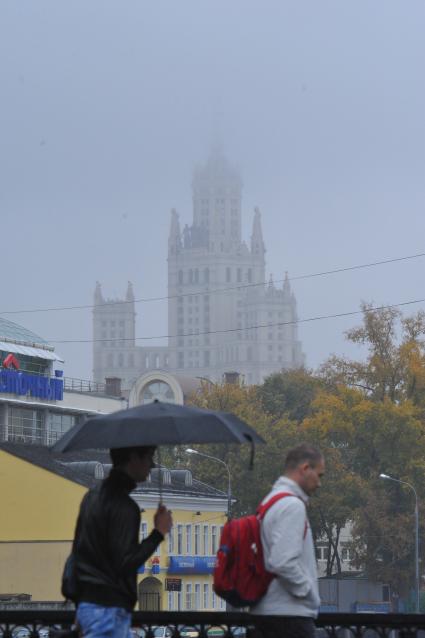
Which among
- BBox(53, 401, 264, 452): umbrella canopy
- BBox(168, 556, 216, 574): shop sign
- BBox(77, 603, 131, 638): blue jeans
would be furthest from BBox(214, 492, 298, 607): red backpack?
BBox(168, 556, 216, 574): shop sign

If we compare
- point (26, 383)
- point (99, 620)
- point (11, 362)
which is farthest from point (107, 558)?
point (11, 362)

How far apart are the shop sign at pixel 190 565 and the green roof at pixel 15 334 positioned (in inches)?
1016

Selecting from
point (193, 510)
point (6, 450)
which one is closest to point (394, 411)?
point (193, 510)

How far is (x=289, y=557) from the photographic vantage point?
400 inches

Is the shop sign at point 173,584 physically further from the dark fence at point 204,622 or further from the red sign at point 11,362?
the dark fence at point 204,622

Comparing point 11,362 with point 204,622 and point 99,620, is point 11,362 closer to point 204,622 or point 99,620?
point 204,622

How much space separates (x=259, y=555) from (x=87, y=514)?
1.14m

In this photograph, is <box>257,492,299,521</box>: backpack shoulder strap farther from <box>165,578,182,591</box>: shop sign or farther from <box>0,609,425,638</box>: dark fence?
<box>165,578,182,591</box>: shop sign

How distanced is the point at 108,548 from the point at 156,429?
898mm

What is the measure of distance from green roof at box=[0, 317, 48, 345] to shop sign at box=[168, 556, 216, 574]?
25796mm

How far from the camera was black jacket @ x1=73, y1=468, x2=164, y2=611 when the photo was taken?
33.1ft

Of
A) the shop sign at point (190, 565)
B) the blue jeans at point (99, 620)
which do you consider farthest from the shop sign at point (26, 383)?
the blue jeans at point (99, 620)

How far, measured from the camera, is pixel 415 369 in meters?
89.2

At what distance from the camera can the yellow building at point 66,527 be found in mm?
73062
